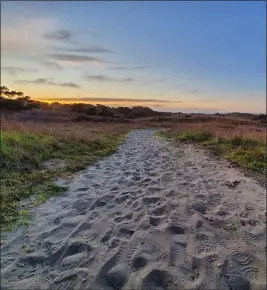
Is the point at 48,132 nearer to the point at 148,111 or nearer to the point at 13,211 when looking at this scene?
the point at 13,211

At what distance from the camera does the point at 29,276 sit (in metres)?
3.37

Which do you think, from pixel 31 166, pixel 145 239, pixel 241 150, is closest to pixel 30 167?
pixel 31 166

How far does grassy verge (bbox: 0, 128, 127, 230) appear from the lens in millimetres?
5543

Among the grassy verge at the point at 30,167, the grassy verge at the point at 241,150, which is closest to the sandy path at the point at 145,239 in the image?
the grassy verge at the point at 30,167

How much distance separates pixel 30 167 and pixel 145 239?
197 inches

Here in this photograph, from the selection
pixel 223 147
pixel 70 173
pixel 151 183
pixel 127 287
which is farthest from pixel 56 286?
pixel 223 147

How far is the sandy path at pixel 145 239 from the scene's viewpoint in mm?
3301

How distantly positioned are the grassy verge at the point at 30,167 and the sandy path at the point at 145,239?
1.30 ft

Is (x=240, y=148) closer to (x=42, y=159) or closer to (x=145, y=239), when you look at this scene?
(x=42, y=159)

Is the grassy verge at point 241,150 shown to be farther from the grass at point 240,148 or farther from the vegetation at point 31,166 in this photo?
the vegetation at point 31,166

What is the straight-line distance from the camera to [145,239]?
4.21 metres

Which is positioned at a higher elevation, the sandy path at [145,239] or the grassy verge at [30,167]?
the grassy verge at [30,167]

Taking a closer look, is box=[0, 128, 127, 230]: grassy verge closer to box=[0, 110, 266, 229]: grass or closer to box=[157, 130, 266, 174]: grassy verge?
box=[0, 110, 266, 229]: grass

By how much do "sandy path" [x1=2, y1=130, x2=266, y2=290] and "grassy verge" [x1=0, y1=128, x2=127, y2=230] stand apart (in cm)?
40
